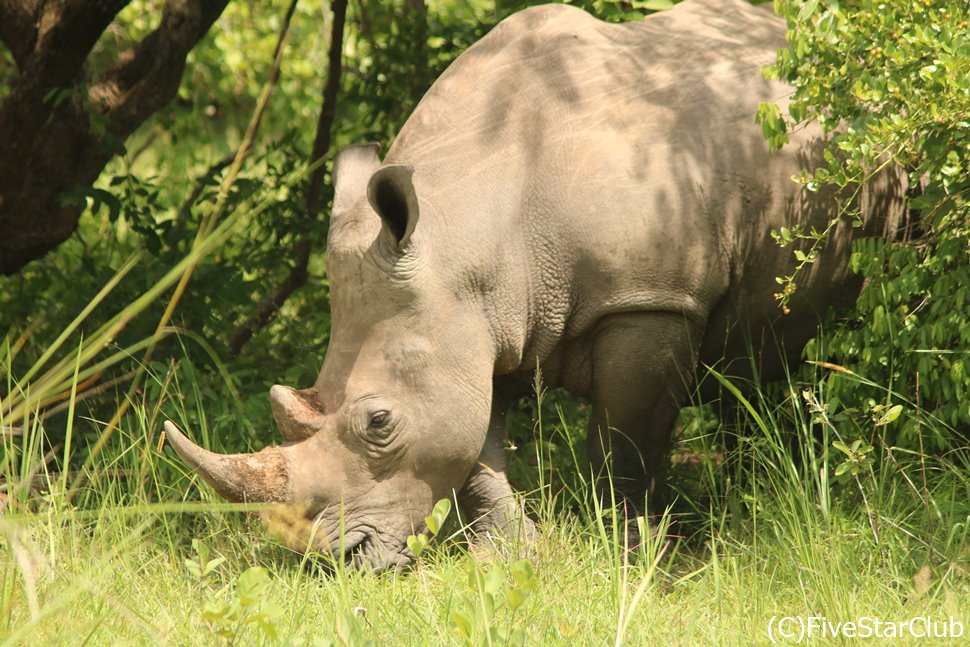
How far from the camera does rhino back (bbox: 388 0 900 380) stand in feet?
15.3

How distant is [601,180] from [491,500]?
4.07ft

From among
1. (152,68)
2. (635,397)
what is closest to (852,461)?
(635,397)

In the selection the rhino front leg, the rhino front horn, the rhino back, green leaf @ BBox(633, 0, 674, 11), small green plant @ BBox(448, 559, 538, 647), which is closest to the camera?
small green plant @ BBox(448, 559, 538, 647)

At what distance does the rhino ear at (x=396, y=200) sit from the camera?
4.33 meters

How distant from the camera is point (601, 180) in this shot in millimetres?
4652

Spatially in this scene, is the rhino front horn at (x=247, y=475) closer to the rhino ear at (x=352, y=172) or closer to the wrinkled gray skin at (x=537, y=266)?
the wrinkled gray skin at (x=537, y=266)

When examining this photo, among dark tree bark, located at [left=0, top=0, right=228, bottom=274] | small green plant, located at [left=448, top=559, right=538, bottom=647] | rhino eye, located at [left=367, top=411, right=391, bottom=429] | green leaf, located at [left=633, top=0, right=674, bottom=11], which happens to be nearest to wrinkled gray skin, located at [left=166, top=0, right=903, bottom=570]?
rhino eye, located at [left=367, top=411, right=391, bottom=429]

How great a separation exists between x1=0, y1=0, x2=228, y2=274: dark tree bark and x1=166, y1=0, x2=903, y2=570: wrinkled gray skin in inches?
66.8

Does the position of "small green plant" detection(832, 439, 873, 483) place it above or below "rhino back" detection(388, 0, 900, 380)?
below

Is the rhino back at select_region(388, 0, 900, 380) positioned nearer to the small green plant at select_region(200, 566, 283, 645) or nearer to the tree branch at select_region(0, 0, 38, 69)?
the small green plant at select_region(200, 566, 283, 645)

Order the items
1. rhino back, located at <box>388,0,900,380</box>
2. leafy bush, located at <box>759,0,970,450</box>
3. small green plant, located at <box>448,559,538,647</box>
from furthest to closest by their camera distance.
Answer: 1. rhino back, located at <box>388,0,900,380</box>
2. leafy bush, located at <box>759,0,970,450</box>
3. small green plant, located at <box>448,559,538,647</box>

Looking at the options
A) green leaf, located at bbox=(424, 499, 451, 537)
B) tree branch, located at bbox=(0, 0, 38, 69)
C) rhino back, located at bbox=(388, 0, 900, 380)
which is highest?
tree branch, located at bbox=(0, 0, 38, 69)

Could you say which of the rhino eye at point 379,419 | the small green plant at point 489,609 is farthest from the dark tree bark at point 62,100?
the small green plant at point 489,609

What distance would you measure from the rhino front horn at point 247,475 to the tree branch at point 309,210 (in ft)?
7.78
